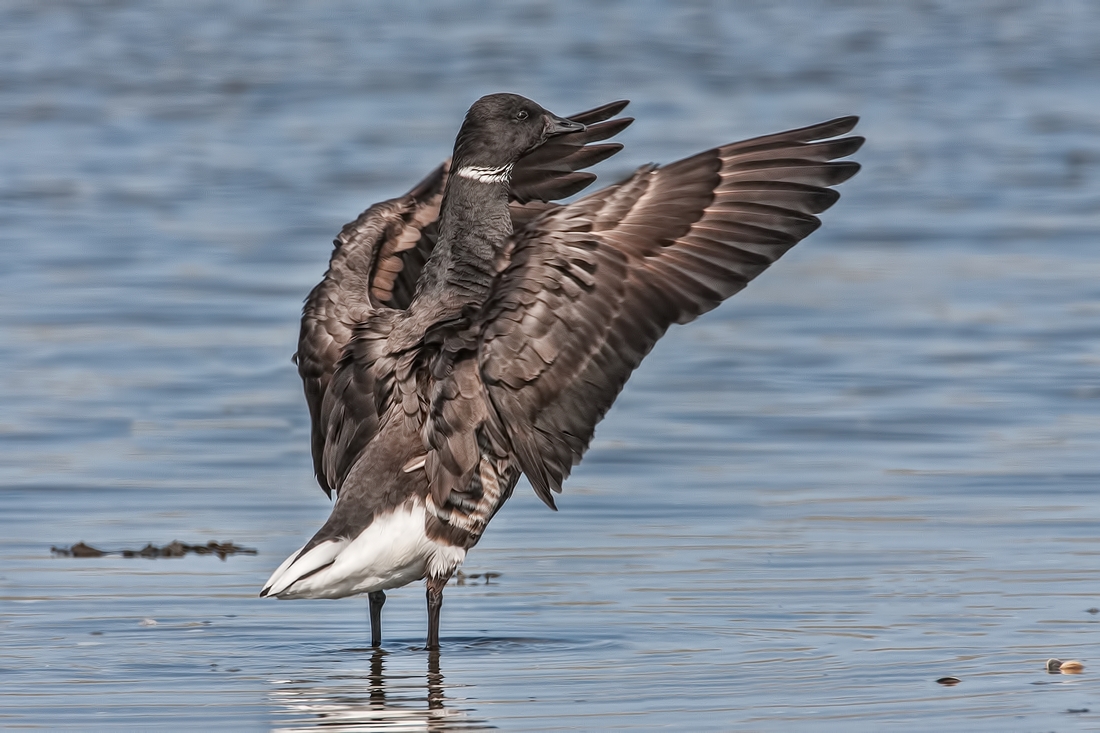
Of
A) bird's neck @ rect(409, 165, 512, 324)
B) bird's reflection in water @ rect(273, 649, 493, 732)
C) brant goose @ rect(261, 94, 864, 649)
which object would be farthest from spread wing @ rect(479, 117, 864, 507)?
bird's reflection in water @ rect(273, 649, 493, 732)

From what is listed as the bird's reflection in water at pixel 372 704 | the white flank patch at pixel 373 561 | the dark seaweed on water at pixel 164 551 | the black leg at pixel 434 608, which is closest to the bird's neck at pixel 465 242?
the white flank patch at pixel 373 561

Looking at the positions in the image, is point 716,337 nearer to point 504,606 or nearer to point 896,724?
point 504,606

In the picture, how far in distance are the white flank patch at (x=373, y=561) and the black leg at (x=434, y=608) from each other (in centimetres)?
4

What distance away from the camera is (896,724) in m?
6.06

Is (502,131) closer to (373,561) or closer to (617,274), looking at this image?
(617,274)

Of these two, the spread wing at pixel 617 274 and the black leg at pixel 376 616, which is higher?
the spread wing at pixel 617 274

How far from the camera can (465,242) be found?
770cm

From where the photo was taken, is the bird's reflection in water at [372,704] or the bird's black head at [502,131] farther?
the bird's black head at [502,131]

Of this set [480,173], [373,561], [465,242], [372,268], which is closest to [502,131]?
[480,173]

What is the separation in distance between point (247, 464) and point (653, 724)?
4708mm

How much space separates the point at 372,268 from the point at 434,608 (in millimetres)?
1711

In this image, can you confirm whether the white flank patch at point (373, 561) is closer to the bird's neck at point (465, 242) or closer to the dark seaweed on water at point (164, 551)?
the bird's neck at point (465, 242)

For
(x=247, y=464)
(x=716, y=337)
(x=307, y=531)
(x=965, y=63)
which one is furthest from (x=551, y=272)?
(x=965, y=63)

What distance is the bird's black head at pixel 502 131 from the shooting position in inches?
309
